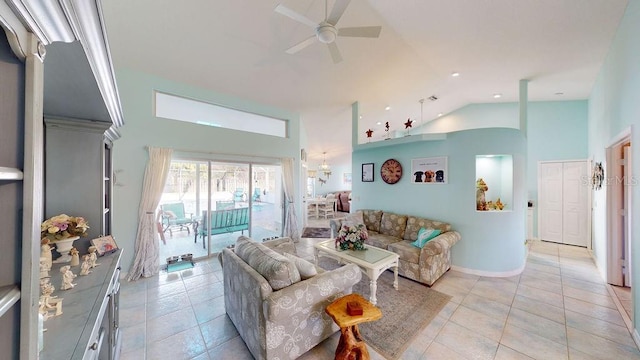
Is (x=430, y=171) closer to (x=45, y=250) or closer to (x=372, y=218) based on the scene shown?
(x=372, y=218)

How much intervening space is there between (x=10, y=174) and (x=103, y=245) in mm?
1611

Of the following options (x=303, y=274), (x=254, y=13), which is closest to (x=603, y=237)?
(x=303, y=274)

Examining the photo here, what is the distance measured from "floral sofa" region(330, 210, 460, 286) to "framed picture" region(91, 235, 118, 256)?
3449 mm

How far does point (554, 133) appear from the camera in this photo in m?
5.21

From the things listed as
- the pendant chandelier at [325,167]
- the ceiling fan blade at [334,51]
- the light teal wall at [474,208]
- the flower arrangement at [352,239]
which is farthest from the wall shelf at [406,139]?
the pendant chandelier at [325,167]

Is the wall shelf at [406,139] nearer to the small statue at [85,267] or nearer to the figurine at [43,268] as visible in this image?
the small statue at [85,267]

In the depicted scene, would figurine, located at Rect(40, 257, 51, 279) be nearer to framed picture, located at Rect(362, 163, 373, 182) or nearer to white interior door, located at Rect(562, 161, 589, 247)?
framed picture, located at Rect(362, 163, 373, 182)

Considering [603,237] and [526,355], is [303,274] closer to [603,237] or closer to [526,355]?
[526,355]

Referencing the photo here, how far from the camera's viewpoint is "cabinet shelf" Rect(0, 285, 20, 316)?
0.52 metres

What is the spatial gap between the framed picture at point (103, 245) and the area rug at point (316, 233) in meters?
4.60

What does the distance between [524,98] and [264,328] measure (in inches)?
214

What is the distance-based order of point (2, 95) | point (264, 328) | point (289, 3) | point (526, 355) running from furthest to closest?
1. point (289, 3)
2. point (526, 355)
3. point (264, 328)
4. point (2, 95)

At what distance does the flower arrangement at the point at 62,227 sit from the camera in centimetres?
144

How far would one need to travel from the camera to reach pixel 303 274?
2.00 metres
